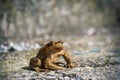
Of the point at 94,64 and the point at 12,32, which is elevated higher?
the point at 12,32

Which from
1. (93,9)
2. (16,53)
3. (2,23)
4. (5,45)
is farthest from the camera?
(93,9)

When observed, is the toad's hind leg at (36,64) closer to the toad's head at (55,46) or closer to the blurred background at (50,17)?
the toad's head at (55,46)

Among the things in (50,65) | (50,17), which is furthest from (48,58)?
(50,17)

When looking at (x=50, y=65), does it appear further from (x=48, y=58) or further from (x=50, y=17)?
(x=50, y=17)

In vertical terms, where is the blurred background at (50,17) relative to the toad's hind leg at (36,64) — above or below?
above

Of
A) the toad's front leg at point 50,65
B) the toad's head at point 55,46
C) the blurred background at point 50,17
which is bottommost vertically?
the toad's front leg at point 50,65

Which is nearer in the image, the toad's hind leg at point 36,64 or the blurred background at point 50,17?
the toad's hind leg at point 36,64

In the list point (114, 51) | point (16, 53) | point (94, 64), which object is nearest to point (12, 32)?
point (16, 53)

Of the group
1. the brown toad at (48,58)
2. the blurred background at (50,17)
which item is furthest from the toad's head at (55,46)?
the blurred background at (50,17)

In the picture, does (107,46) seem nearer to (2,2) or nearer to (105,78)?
(2,2)

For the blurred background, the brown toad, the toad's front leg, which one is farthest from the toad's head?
the blurred background

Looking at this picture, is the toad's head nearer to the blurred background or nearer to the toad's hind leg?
the toad's hind leg
